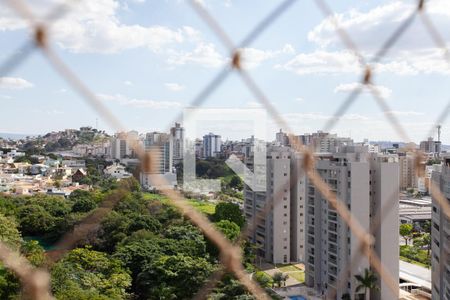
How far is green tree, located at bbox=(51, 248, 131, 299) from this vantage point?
3.45m

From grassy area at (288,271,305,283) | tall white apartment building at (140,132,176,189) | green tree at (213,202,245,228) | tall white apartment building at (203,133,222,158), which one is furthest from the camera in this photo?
green tree at (213,202,245,228)

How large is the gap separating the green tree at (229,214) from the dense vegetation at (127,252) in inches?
0.6

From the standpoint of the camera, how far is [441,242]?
10.7ft

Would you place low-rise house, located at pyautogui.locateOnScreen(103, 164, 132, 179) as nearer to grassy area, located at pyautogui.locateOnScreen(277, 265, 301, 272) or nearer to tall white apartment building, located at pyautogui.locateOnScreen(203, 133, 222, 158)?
tall white apartment building, located at pyautogui.locateOnScreen(203, 133, 222, 158)

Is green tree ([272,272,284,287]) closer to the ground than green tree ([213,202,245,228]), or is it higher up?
closer to the ground

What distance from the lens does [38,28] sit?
38 cm

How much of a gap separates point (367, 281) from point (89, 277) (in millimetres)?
2525

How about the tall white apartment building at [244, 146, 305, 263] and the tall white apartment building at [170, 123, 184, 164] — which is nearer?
the tall white apartment building at [170, 123, 184, 164]

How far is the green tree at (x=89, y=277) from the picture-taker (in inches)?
136

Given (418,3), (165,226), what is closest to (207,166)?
(165,226)

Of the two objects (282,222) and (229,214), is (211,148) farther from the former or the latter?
(229,214)

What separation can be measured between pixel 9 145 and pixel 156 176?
16791 mm

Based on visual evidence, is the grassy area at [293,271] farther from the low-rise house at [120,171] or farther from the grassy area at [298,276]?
the low-rise house at [120,171]

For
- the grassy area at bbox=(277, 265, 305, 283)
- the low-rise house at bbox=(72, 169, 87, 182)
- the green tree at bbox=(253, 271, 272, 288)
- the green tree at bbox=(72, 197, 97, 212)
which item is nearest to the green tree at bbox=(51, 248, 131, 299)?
the green tree at bbox=(253, 271, 272, 288)
